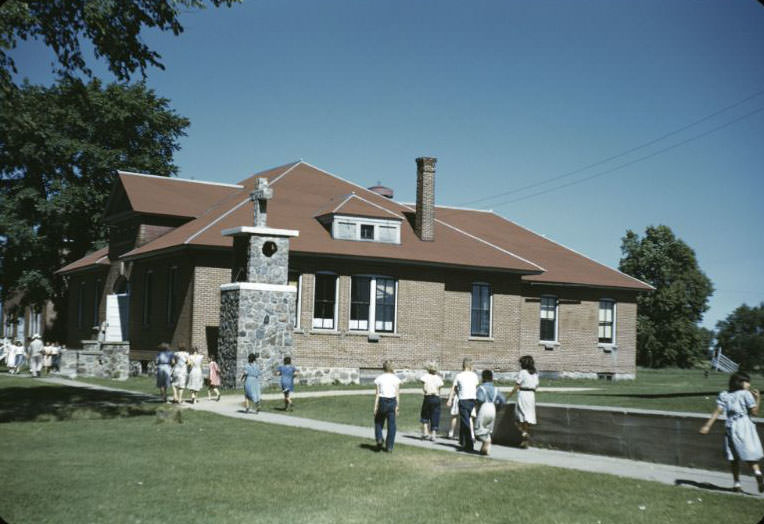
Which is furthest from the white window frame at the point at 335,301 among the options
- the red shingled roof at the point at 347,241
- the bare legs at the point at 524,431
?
the bare legs at the point at 524,431

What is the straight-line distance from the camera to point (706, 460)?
14305mm

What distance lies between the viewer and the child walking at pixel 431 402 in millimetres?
18156

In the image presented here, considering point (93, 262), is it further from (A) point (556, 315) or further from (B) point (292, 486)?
(B) point (292, 486)

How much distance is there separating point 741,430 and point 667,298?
60905mm

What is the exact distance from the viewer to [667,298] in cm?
7106

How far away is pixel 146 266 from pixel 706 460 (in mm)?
27603

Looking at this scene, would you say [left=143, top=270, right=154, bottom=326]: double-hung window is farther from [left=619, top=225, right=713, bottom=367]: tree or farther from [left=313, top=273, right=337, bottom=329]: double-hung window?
[left=619, top=225, right=713, bottom=367]: tree

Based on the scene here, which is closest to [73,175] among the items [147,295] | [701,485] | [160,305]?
[147,295]

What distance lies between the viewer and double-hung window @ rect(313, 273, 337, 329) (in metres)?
33.5

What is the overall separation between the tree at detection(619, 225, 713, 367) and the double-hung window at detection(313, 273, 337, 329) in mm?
42101

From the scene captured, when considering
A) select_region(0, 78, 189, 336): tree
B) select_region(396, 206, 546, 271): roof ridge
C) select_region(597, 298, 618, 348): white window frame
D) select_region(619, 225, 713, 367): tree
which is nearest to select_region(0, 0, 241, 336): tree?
select_region(0, 78, 189, 336): tree

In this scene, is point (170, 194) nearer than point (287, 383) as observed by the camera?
No

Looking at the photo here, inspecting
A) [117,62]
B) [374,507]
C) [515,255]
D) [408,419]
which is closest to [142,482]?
[374,507]

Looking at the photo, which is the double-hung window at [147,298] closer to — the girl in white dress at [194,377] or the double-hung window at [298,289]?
the double-hung window at [298,289]
